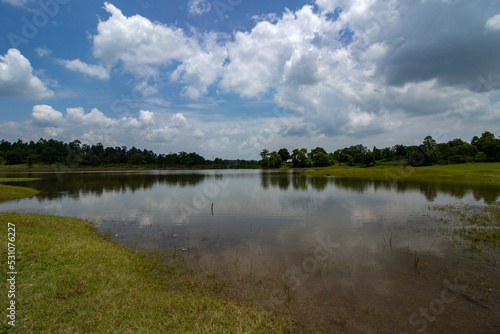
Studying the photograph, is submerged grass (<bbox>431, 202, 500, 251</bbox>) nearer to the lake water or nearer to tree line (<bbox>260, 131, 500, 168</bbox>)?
the lake water

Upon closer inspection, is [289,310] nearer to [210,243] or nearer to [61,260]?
[210,243]

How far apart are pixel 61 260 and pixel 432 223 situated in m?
21.4

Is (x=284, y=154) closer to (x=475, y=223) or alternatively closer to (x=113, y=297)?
(x=475, y=223)

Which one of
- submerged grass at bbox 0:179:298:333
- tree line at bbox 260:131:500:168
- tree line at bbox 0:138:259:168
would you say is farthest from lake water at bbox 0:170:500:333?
tree line at bbox 0:138:259:168

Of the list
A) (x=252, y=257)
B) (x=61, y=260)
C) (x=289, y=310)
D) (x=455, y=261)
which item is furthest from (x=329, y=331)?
(x=61, y=260)

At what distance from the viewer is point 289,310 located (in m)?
6.90

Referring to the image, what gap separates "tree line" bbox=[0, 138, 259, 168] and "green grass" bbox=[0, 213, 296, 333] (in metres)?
164

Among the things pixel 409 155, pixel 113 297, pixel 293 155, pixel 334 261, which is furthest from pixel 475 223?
pixel 293 155

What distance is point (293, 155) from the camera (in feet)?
554

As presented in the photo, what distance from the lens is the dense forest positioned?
84875 mm

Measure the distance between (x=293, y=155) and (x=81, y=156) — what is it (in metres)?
146

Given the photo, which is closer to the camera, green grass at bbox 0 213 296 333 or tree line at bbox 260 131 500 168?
green grass at bbox 0 213 296 333

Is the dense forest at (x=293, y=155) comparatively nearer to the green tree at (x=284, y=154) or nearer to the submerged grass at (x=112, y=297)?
the green tree at (x=284, y=154)

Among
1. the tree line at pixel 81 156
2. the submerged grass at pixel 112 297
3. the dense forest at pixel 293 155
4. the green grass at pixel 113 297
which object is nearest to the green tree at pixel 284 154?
the dense forest at pixel 293 155
